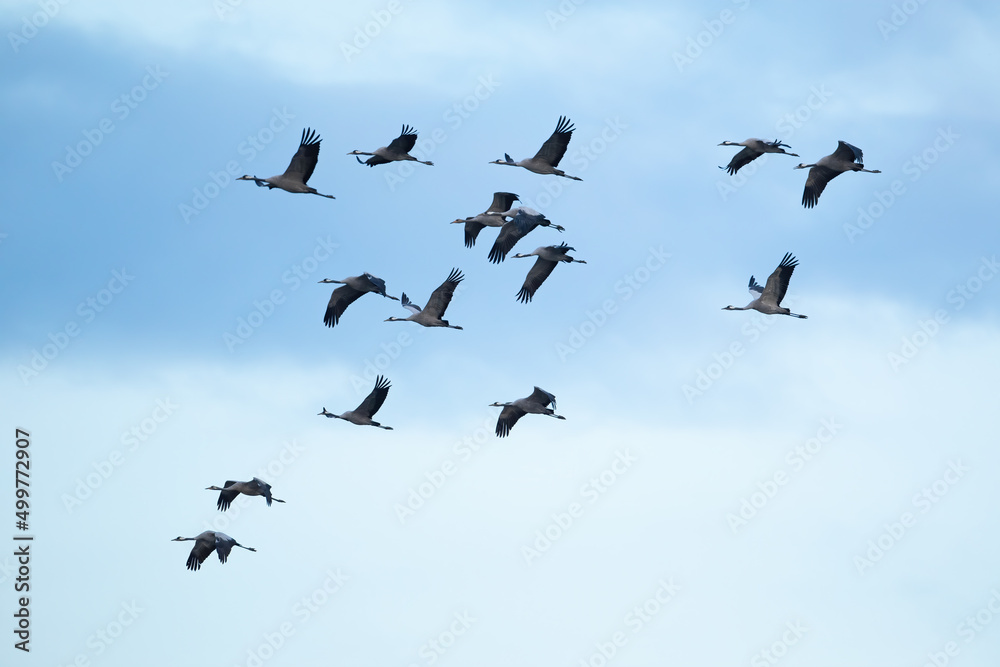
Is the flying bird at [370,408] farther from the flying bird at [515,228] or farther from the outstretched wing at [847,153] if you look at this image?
the outstretched wing at [847,153]

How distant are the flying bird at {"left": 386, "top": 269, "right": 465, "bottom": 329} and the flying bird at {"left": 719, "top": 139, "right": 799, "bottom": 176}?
25.4 ft

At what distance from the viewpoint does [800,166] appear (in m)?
42.0

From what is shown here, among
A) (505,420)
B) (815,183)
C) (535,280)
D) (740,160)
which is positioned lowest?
(505,420)

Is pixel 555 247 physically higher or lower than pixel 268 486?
higher

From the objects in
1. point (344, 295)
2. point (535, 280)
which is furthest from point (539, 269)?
point (344, 295)

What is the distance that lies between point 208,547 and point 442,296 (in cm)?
825

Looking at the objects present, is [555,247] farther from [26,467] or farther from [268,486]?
[26,467]

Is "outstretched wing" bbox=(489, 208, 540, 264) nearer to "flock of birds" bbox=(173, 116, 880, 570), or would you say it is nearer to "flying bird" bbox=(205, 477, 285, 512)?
"flock of birds" bbox=(173, 116, 880, 570)

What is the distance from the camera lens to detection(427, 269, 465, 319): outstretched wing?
41.2 meters

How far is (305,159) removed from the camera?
1570 inches

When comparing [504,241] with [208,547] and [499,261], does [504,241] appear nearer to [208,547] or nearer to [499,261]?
[499,261]

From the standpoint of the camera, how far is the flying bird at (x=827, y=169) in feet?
130

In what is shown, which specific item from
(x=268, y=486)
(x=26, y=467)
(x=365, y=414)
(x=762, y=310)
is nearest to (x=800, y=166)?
(x=762, y=310)

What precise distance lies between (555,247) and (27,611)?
15.8 m
